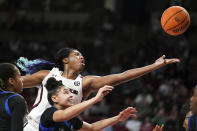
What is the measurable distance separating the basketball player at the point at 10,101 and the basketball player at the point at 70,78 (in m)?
0.99

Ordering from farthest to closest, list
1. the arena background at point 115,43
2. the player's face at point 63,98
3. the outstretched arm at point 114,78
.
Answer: the arena background at point 115,43 < the outstretched arm at point 114,78 < the player's face at point 63,98

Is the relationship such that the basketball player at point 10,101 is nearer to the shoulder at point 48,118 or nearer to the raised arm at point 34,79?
the shoulder at point 48,118

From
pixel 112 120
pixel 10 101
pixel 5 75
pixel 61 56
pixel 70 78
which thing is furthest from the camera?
pixel 61 56

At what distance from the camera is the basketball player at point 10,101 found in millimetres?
3131

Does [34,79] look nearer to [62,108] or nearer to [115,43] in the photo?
[62,108]

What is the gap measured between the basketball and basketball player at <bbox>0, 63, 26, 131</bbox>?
2448mm

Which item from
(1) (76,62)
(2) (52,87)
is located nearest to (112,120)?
(2) (52,87)

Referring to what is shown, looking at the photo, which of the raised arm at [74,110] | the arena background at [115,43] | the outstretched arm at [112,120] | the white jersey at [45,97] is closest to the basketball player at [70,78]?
the white jersey at [45,97]

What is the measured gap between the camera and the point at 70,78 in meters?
4.55

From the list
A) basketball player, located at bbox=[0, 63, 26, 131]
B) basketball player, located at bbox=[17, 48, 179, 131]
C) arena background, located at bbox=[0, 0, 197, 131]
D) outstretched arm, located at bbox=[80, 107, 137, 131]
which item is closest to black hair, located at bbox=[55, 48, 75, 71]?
basketball player, located at bbox=[17, 48, 179, 131]

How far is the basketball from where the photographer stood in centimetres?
509

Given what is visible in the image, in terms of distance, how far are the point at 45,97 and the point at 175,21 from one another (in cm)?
196

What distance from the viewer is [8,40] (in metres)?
15.5

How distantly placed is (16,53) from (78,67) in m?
9.56
